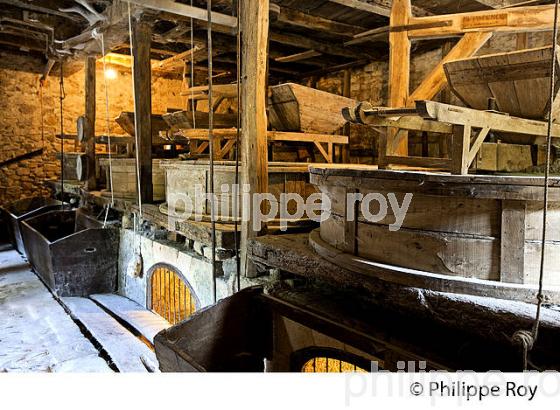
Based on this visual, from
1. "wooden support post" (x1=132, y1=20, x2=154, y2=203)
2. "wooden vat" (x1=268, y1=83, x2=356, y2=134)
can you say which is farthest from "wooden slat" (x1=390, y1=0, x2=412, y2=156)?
"wooden support post" (x1=132, y1=20, x2=154, y2=203)

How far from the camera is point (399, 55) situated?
4609 millimetres

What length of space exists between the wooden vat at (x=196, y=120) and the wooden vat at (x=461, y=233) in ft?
10.4

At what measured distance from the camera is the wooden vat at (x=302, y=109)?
5469 millimetres

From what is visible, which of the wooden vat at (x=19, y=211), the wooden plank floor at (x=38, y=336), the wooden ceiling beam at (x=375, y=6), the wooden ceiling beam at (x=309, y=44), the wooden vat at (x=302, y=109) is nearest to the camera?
the wooden plank floor at (x=38, y=336)

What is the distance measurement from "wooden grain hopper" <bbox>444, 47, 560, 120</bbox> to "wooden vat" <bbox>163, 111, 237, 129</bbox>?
324 cm

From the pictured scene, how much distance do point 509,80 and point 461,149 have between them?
2.86 feet

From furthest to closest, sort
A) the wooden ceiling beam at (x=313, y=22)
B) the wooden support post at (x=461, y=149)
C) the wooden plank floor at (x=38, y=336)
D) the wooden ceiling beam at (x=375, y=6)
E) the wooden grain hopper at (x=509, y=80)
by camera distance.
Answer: the wooden ceiling beam at (x=313, y=22)
the wooden ceiling beam at (x=375, y=6)
the wooden plank floor at (x=38, y=336)
the wooden grain hopper at (x=509, y=80)
the wooden support post at (x=461, y=149)

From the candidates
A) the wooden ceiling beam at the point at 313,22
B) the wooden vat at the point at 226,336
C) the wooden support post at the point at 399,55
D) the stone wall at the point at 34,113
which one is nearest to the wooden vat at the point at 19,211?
the stone wall at the point at 34,113

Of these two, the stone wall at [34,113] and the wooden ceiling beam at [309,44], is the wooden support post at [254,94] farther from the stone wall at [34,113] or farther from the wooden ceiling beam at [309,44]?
the stone wall at [34,113]

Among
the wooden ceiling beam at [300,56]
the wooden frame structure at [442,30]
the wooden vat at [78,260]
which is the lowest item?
the wooden vat at [78,260]

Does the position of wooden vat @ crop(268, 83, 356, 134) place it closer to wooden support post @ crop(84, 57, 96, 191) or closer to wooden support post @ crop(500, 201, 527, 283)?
wooden support post @ crop(500, 201, 527, 283)

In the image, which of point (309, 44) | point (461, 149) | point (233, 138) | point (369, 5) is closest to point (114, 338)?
point (233, 138)

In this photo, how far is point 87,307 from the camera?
5738 mm

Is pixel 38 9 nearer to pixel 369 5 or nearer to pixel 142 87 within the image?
pixel 142 87
